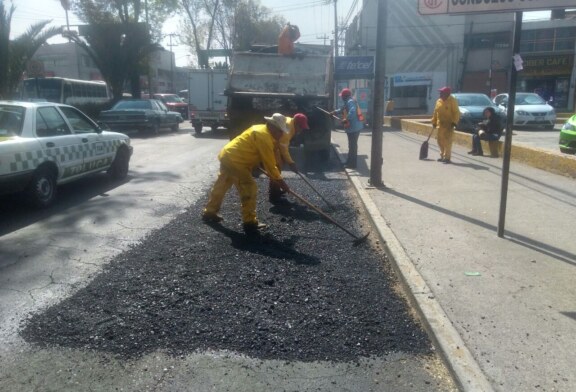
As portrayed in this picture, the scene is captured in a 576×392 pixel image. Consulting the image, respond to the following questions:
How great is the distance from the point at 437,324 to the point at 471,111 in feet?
53.9

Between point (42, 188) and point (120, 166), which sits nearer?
point (42, 188)

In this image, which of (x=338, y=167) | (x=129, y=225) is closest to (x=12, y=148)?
(x=129, y=225)

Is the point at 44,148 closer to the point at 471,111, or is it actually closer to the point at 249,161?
the point at 249,161

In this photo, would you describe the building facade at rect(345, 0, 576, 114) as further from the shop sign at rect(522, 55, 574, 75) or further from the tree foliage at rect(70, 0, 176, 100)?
the tree foliage at rect(70, 0, 176, 100)

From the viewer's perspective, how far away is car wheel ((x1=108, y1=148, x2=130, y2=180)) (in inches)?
400

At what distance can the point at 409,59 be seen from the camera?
44625 mm

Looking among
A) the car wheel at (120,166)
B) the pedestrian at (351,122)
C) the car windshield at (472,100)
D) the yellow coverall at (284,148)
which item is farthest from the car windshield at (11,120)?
the car windshield at (472,100)

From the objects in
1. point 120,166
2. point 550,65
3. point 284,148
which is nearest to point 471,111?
point 120,166

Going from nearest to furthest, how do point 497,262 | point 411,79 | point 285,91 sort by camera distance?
point 497,262, point 285,91, point 411,79

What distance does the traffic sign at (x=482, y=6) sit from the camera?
214 inches

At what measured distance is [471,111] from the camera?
1902 cm

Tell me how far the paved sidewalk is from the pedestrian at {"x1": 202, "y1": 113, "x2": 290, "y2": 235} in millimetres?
1643

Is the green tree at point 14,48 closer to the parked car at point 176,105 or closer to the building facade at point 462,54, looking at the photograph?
the parked car at point 176,105

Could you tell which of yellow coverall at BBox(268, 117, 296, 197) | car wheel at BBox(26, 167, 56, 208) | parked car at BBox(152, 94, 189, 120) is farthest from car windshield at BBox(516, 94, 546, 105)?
parked car at BBox(152, 94, 189, 120)
